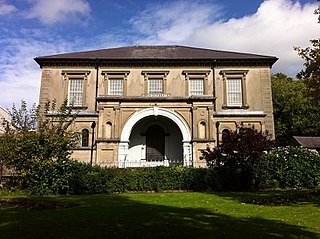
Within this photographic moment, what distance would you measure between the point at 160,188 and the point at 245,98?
47.8 feet

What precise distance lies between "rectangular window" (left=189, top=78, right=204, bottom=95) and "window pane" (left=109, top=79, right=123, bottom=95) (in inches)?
249

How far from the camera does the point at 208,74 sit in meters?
28.2

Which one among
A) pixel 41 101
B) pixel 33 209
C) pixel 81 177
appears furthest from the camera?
pixel 41 101

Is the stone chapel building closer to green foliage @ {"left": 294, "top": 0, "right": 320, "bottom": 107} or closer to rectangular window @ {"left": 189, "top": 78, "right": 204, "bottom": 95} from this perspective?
rectangular window @ {"left": 189, "top": 78, "right": 204, "bottom": 95}

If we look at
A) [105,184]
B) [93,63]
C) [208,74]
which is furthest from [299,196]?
[93,63]

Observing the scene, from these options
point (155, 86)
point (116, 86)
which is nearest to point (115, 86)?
point (116, 86)

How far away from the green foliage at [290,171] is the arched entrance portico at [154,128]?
7.19 metres

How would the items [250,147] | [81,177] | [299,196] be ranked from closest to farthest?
[299,196] < [81,177] < [250,147]

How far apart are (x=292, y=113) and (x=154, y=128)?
950 inches

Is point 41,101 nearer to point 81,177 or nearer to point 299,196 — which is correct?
point 81,177

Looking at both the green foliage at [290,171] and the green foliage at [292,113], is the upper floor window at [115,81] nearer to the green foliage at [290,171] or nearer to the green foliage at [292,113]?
the green foliage at [290,171]

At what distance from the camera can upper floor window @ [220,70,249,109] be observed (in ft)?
91.6

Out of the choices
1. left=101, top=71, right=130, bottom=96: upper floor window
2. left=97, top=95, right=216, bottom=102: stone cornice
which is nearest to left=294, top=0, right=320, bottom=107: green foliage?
left=97, top=95, right=216, bottom=102: stone cornice

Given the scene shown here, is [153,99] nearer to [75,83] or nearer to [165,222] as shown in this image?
[75,83]
